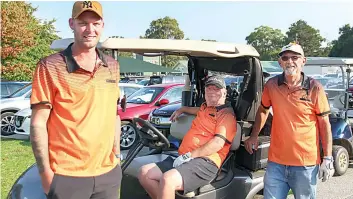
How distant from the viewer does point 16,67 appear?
1888 cm

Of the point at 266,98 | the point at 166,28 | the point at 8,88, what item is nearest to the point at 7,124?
the point at 8,88

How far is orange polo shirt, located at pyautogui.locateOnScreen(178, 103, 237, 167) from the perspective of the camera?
3.30 metres

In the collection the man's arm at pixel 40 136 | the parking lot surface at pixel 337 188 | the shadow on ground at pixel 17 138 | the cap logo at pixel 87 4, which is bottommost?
the shadow on ground at pixel 17 138

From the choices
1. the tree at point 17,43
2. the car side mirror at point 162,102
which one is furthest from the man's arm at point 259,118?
the tree at point 17,43

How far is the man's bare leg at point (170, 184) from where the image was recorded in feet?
9.76

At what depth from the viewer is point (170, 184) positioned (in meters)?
2.99

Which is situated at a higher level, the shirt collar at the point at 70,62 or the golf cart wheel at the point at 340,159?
the shirt collar at the point at 70,62

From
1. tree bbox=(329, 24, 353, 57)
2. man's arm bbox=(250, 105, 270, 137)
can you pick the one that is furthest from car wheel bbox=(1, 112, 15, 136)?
tree bbox=(329, 24, 353, 57)

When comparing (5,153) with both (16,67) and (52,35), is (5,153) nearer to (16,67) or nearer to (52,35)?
(16,67)

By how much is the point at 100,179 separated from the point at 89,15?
3.12ft

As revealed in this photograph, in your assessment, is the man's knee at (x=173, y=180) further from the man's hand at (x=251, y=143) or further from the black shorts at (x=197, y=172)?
the man's hand at (x=251, y=143)

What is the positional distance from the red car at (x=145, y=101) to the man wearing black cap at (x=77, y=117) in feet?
19.4

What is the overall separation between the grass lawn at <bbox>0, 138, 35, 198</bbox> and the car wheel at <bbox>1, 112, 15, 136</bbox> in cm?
137

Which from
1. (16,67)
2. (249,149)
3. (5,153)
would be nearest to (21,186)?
(249,149)
